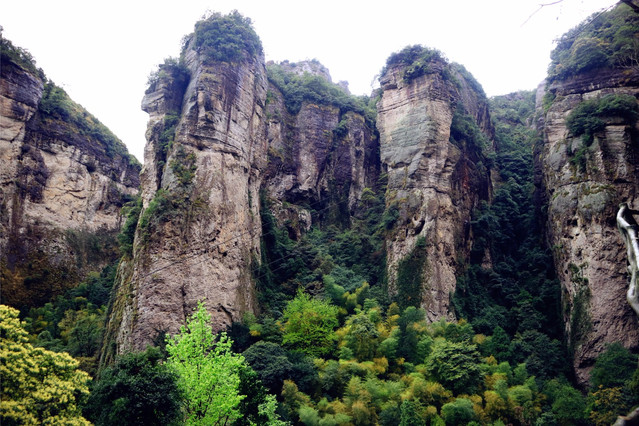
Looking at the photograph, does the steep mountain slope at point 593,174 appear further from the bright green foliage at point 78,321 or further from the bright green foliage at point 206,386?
the bright green foliage at point 78,321

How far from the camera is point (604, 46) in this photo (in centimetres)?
3042

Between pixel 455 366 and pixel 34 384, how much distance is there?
15499mm

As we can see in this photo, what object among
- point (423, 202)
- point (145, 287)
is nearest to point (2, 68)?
point (145, 287)

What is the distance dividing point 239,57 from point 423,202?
15406 millimetres

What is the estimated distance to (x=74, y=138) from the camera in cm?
3750

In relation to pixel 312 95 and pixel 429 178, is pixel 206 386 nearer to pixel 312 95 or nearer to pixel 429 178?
pixel 429 178

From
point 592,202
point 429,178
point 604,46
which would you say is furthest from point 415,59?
point 592,202

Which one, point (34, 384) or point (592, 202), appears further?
point (592, 202)

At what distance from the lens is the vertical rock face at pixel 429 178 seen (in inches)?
1169

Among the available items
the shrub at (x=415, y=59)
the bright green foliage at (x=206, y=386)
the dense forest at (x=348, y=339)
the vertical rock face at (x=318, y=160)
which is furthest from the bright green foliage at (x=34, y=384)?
the shrub at (x=415, y=59)

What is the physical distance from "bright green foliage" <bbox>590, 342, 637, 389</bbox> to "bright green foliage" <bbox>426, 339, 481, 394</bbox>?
514cm

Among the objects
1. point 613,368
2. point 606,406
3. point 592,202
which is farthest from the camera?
point 592,202

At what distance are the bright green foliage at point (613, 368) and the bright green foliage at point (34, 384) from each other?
19.8 m

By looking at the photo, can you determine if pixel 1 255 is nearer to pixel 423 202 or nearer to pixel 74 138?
pixel 74 138
